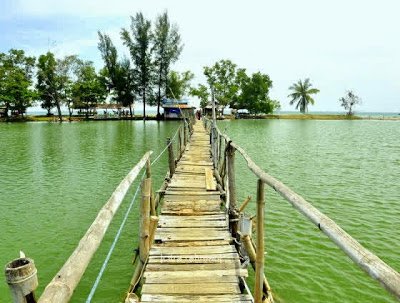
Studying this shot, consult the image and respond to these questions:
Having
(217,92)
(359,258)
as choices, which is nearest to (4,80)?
(217,92)

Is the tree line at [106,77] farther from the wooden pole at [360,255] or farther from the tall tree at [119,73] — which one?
the wooden pole at [360,255]

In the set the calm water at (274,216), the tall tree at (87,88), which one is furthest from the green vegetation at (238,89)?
the calm water at (274,216)

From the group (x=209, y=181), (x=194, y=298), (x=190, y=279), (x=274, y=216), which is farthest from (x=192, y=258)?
(x=274, y=216)

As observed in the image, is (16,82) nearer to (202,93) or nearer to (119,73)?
(119,73)

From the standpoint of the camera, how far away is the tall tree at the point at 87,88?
63656 mm

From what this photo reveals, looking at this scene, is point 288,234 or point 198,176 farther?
point 198,176

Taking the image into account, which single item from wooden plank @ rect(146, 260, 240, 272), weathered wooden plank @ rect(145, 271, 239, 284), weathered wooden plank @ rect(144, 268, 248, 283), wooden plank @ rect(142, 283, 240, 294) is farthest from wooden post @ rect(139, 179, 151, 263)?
wooden plank @ rect(142, 283, 240, 294)

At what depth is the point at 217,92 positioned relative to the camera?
74.8 m

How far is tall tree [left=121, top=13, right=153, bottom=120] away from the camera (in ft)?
200

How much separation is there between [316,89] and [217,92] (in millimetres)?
27411

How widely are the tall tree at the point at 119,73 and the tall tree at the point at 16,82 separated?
1559cm

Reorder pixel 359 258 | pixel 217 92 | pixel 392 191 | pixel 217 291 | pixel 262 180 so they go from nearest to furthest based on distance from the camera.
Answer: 1. pixel 359 258
2. pixel 262 180
3. pixel 217 291
4. pixel 392 191
5. pixel 217 92

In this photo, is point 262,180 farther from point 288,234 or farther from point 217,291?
point 288,234

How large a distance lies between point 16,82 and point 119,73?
765 inches
